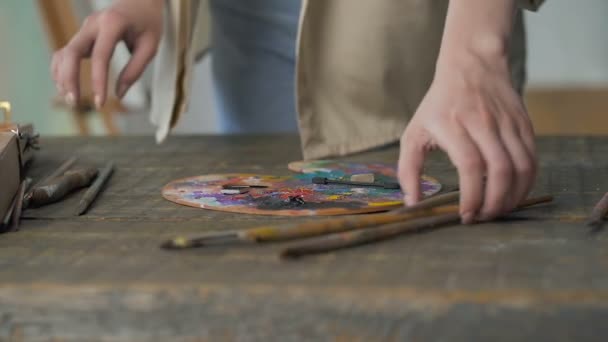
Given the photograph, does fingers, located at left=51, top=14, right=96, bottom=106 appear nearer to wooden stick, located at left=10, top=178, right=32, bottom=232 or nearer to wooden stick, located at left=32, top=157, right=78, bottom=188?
wooden stick, located at left=32, top=157, right=78, bottom=188

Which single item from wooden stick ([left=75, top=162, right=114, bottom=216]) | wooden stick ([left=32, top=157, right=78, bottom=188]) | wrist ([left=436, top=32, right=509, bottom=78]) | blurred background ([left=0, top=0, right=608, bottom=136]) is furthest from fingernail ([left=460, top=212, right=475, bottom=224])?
blurred background ([left=0, top=0, right=608, bottom=136])

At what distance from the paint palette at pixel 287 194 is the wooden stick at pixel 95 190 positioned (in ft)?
0.24

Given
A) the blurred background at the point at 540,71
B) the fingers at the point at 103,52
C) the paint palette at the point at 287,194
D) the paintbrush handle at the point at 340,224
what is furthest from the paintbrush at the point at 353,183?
the blurred background at the point at 540,71

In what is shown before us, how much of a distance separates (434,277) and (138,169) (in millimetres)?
570

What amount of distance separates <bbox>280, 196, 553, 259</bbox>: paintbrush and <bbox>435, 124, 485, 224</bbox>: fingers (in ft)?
0.08

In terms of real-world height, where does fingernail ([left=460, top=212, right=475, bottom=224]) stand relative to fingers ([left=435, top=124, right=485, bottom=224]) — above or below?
below

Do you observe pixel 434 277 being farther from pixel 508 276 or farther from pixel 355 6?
pixel 355 6

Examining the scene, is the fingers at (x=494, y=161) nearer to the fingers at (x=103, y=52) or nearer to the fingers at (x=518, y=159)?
the fingers at (x=518, y=159)

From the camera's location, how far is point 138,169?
103 cm

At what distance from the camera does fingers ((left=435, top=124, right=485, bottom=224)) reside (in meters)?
0.65

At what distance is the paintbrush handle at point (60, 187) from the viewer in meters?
0.83

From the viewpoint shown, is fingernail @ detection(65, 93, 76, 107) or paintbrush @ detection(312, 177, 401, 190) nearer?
paintbrush @ detection(312, 177, 401, 190)

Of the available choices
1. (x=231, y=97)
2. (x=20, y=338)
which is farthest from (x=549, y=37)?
(x=20, y=338)

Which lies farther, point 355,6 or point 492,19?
point 355,6
